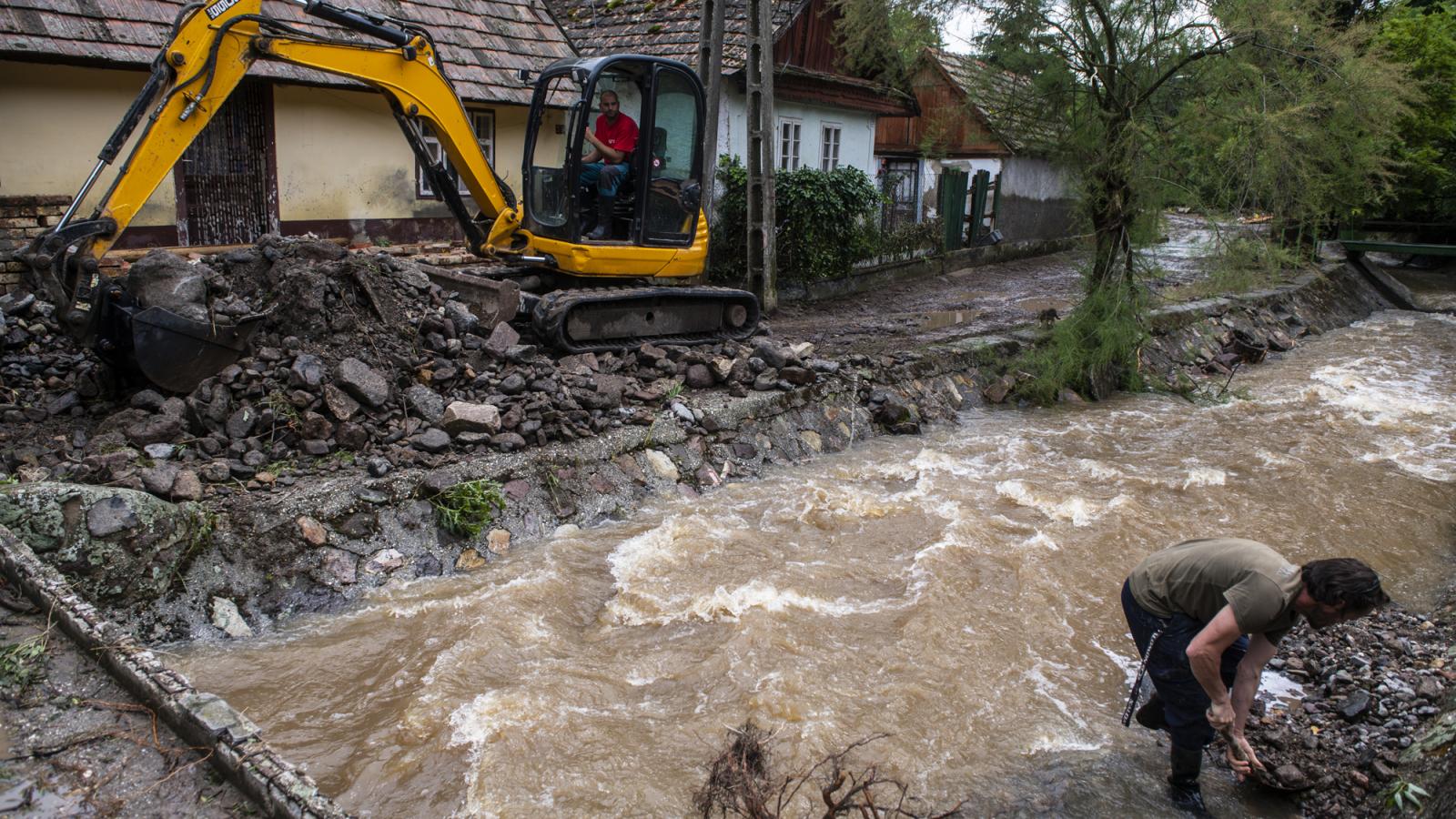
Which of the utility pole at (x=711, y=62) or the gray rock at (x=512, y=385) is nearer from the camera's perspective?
the gray rock at (x=512, y=385)

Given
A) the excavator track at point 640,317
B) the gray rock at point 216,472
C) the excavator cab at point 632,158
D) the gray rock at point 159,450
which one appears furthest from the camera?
the excavator cab at point 632,158

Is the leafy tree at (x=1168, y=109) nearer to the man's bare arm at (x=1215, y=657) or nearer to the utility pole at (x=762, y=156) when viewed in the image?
the utility pole at (x=762, y=156)

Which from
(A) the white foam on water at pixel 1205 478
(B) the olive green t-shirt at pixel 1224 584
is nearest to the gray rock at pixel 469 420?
(B) the olive green t-shirt at pixel 1224 584

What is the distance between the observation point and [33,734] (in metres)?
3.59

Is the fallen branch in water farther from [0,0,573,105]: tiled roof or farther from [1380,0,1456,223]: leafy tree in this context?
[1380,0,1456,223]: leafy tree

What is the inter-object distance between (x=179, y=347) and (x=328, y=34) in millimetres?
6314

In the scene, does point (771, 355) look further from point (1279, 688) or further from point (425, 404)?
point (1279, 688)

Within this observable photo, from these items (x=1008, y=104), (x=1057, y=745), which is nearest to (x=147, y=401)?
(x=1057, y=745)

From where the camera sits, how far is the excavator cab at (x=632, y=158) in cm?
834

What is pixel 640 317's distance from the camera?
898 centimetres

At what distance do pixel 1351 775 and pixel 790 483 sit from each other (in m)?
4.17

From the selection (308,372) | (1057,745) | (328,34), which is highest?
(328,34)

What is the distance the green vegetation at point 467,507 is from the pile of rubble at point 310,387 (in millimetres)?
360

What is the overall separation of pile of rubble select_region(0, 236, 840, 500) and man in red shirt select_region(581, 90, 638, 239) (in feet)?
4.55
